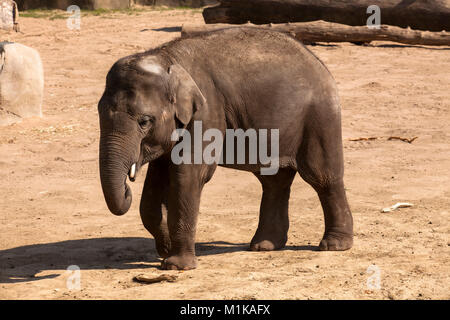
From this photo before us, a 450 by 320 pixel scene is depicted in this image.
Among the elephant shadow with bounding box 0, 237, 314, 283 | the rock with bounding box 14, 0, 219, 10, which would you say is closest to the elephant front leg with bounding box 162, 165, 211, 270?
the elephant shadow with bounding box 0, 237, 314, 283

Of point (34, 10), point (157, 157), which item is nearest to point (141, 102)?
point (157, 157)

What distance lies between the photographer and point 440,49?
51.0ft

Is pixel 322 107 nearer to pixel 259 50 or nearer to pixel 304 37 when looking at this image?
pixel 259 50

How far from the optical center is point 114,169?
17.9 ft

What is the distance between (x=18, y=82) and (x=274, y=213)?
5497 mm

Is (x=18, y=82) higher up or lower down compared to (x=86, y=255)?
higher up

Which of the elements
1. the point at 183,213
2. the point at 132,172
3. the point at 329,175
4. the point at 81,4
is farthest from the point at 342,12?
the point at 132,172

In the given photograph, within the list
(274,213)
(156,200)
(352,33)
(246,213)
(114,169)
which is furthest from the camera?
(352,33)

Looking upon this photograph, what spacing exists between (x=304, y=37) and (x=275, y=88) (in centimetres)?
979

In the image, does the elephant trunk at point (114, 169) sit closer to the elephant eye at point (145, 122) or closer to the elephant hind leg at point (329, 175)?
the elephant eye at point (145, 122)

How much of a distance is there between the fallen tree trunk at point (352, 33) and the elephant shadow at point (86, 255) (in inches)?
351

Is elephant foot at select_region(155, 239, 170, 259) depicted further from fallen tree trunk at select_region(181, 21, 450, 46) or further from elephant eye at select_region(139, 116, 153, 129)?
fallen tree trunk at select_region(181, 21, 450, 46)

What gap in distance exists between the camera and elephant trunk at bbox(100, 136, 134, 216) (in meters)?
5.45

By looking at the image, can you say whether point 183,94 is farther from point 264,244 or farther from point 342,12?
point 342,12
